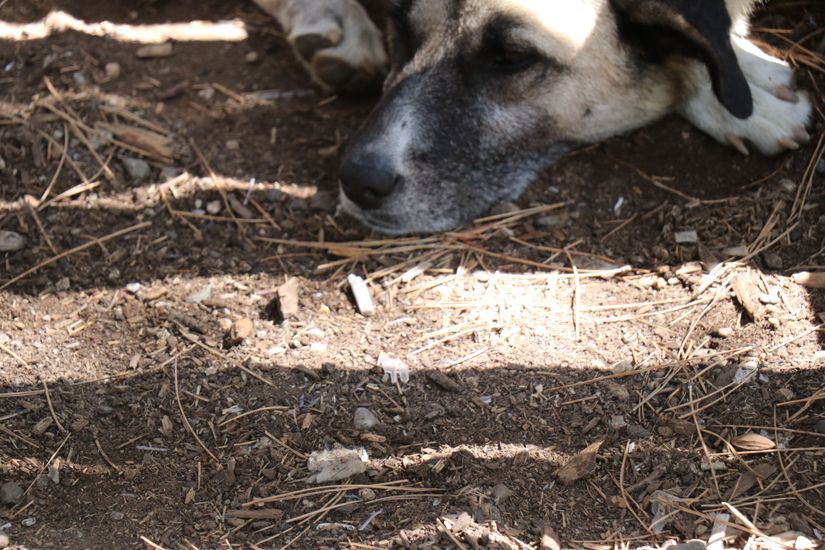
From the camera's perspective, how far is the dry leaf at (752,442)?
2.21 metres

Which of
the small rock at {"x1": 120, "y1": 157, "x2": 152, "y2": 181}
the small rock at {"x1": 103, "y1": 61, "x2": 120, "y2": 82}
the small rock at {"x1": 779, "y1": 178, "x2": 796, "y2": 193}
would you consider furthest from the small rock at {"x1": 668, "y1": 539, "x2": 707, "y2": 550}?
the small rock at {"x1": 103, "y1": 61, "x2": 120, "y2": 82}

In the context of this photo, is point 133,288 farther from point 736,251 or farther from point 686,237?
point 736,251

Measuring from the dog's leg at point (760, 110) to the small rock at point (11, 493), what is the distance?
230 cm

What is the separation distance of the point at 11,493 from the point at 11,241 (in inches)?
36.2

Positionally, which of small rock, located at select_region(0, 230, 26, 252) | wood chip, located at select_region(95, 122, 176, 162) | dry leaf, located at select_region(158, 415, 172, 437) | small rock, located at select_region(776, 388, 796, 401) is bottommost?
small rock, located at select_region(0, 230, 26, 252)

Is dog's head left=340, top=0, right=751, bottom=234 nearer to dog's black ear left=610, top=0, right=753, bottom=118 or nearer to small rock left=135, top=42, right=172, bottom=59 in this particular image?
dog's black ear left=610, top=0, right=753, bottom=118

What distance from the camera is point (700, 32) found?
2.64 metres

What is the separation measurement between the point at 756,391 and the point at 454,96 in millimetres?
1259

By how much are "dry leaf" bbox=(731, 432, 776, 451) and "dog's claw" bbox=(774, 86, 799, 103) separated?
1240 mm

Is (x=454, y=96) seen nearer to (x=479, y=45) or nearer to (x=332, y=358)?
(x=479, y=45)

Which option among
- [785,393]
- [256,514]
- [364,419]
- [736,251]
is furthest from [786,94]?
[256,514]

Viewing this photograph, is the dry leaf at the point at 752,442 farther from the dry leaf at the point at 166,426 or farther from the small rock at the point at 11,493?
the small rock at the point at 11,493

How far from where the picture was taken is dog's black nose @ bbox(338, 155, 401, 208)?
9.07 ft

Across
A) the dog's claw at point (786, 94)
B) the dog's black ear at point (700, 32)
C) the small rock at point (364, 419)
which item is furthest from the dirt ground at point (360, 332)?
the dog's black ear at point (700, 32)
